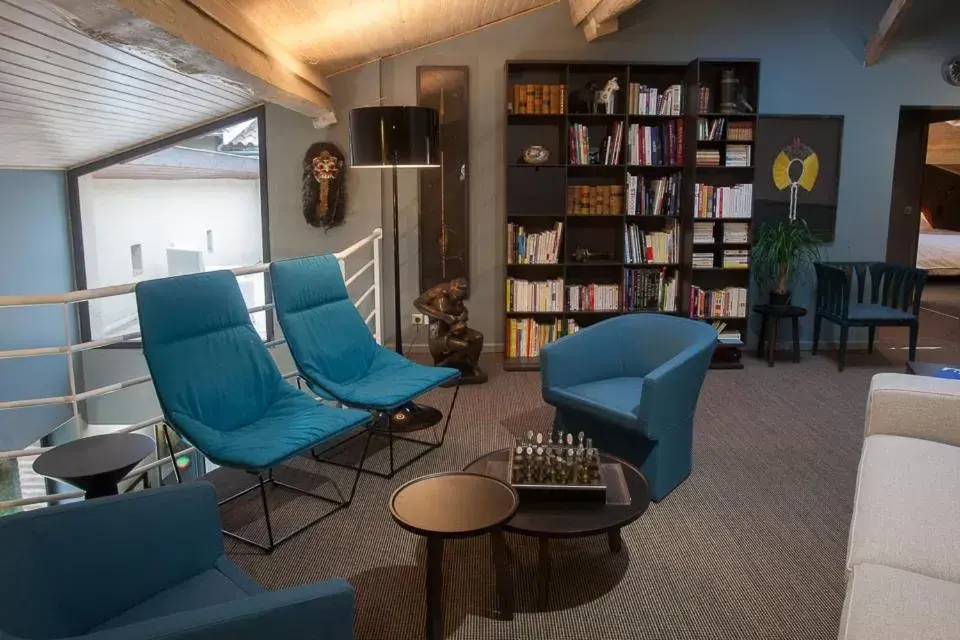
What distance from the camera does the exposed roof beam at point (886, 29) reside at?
4.96m

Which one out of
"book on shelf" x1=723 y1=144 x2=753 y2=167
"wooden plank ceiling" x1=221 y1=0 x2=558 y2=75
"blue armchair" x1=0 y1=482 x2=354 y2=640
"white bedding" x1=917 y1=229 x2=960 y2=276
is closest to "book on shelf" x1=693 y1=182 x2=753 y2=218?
"book on shelf" x1=723 y1=144 x2=753 y2=167

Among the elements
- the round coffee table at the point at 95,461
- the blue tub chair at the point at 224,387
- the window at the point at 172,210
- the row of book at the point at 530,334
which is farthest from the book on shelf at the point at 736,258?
the round coffee table at the point at 95,461

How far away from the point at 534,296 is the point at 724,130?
184 centimetres

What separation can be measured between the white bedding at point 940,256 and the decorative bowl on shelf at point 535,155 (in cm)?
577

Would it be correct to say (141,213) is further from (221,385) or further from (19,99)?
(221,385)

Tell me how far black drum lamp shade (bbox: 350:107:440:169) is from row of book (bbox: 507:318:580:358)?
6.19 feet

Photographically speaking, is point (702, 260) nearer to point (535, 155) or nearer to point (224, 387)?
point (535, 155)

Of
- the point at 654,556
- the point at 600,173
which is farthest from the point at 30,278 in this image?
the point at 654,556

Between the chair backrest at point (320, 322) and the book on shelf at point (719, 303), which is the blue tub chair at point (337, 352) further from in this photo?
the book on shelf at point (719, 303)

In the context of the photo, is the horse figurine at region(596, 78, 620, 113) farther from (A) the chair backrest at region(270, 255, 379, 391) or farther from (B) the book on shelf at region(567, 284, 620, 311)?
(A) the chair backrest at region(270, 255, 379, 391)

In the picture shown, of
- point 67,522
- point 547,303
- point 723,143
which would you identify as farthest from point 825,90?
point 67,522

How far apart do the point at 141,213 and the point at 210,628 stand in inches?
208

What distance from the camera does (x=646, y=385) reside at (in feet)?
9.59

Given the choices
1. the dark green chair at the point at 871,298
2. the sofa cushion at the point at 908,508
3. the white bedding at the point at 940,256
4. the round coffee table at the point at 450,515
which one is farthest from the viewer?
the white bedding at the point at 940,256
